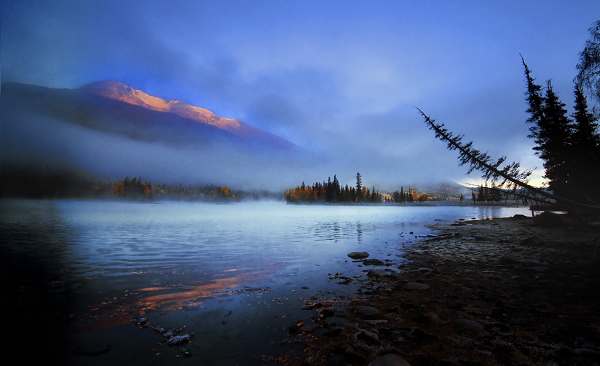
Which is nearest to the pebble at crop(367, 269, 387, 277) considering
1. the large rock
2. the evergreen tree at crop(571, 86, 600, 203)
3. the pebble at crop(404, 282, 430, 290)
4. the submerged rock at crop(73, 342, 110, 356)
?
the pebble at crop(404, 282, 430, 290)

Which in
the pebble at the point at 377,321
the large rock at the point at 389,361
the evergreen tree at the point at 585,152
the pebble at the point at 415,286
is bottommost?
the pebble at the point at 415,286

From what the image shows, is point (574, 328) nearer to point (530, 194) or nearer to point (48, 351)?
point (530, 194)

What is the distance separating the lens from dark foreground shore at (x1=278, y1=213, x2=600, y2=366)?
496 cm

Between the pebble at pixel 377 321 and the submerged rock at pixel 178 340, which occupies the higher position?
the pebble at pixel 377 321

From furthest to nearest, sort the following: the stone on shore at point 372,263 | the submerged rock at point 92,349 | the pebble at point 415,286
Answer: the stone on shore at point 372,263 → the pebble at point 415,286 → the submerged rock at point 92,349

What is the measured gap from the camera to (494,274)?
11.7m

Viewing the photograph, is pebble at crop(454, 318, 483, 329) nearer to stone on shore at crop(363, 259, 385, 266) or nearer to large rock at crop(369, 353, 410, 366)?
large rock at crop(369, 353, 410, 366)

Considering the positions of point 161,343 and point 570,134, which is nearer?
point 161,343

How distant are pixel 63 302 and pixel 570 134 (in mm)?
26190

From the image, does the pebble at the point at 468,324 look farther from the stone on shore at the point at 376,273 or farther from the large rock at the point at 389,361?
the stone on shore at the point at 376,273

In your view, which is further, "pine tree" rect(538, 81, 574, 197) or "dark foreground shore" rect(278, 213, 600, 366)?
"pine tree" rect(538, 81, 574, 197)

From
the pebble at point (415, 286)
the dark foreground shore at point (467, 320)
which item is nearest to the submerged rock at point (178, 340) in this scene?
the dark foreground shore at point (467, 320)

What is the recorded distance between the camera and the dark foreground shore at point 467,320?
4961 millimetres

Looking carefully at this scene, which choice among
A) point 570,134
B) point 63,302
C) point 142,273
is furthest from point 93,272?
point 570,134
